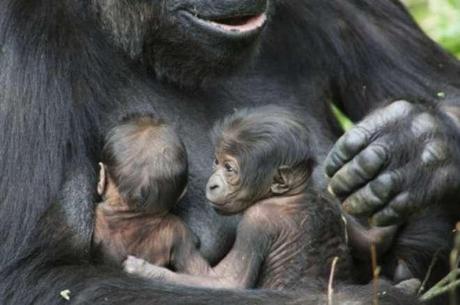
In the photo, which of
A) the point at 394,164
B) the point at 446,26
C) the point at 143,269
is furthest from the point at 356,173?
the point at 446,26

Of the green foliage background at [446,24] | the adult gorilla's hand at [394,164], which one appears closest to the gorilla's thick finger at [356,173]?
the adult gorilla's hand at [394,164]

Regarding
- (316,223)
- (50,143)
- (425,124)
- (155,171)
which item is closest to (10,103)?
(50,143)

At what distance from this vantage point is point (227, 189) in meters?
5.74

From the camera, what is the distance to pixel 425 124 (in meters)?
5.95

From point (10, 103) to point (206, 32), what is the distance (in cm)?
85

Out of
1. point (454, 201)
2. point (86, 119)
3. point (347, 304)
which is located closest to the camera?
point (347, 304)

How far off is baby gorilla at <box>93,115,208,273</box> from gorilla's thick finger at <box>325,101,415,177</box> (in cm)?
60

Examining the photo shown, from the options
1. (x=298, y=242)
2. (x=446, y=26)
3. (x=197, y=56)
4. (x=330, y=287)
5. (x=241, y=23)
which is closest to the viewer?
(x=330, y=287)

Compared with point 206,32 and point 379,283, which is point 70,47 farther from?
point 379,283

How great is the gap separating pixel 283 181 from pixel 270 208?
12cm

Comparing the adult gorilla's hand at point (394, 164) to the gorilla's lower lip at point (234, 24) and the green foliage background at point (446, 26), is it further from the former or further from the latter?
the green foliage background at point (446, 26)

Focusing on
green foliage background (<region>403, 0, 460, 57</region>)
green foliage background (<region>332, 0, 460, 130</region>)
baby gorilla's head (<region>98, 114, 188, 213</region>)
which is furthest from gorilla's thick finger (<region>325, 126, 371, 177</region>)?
green foliage background (<region>403, 0, 460, 57</region>)

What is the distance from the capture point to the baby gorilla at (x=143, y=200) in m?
5.66

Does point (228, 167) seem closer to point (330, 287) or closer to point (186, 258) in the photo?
point (186, 258)
